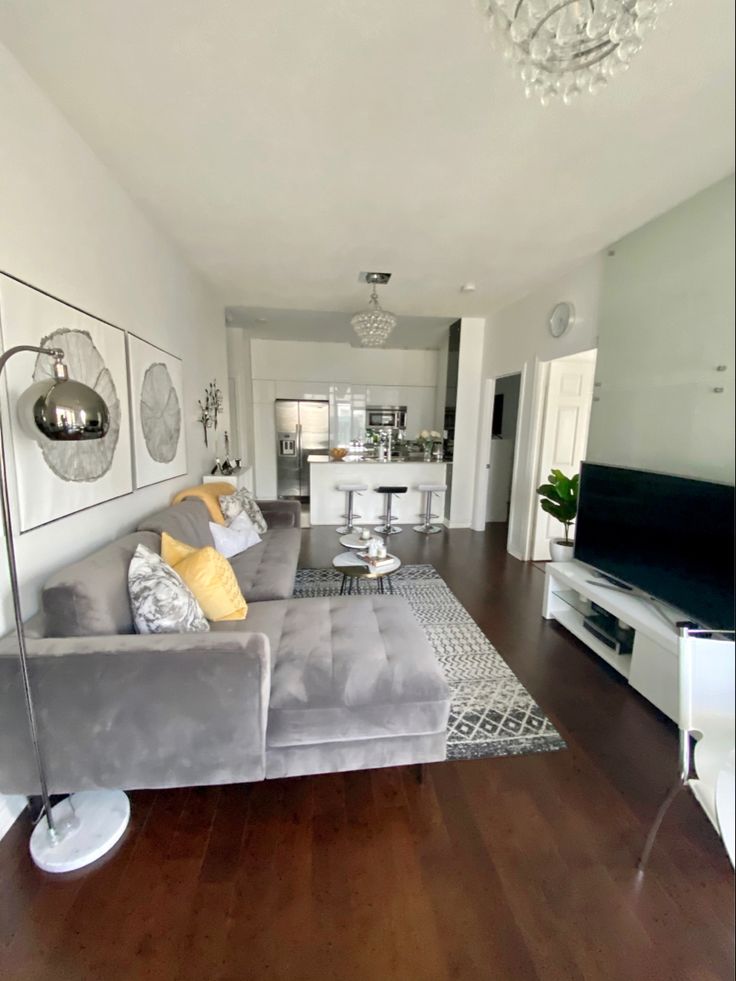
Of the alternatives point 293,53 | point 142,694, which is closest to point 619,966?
point 142,694

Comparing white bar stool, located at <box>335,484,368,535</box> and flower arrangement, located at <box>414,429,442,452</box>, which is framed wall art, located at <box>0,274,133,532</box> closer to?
white bar stool, located at <box>335,484,368,535</box>

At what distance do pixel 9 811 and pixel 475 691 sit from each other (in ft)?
6.28

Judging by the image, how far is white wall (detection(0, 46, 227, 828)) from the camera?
4.83 ft

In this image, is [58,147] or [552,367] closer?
[58,147]

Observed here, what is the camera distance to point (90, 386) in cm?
193

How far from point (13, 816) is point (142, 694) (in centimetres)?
73

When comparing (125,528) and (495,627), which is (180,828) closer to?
(125,528)

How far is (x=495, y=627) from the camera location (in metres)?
2.74

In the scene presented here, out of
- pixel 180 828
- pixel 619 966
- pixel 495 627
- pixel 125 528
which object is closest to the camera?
pixel 619 966

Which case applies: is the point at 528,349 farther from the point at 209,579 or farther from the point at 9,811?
the point at 9,811

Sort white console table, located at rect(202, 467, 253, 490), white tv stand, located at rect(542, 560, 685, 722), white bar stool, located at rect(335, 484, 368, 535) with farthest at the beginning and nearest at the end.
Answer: white bar stool, located at rect(335, 484, 368, 535) → white console table, located at rect(202, 467, 253, 490) → white tv stand, located at rect(542, 560, 685, 722)

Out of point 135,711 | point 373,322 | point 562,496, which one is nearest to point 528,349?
point 373,322

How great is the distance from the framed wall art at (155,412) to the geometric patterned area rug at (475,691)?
1.39 metres

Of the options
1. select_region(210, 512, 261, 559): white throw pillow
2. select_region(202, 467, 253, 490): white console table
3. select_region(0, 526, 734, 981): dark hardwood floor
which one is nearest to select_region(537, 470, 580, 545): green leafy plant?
select_region(0, 526, 734, 981): dark hardwood floor
